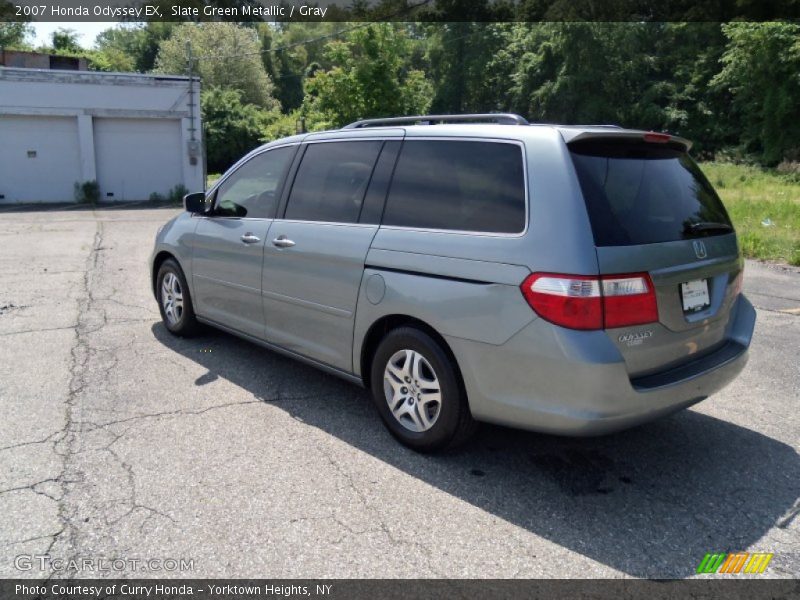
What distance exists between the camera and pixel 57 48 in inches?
2518

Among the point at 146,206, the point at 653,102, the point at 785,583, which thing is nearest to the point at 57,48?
the point at 146,206

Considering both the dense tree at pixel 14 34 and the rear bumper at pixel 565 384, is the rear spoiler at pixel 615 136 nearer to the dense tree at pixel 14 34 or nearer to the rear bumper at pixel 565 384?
the rear bumper at pixel 565 384

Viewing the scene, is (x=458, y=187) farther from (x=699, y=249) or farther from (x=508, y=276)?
(x=699, y=249)

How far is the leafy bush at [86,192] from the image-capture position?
24.4 meters

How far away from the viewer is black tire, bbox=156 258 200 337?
5871 millimetres

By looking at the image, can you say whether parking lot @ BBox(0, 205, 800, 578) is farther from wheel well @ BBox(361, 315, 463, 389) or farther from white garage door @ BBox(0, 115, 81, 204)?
white garage door @ BBox(0, 115, 81, 204)

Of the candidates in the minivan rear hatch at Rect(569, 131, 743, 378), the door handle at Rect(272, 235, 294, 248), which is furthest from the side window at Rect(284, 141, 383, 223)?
the minivan rear hatch at Rect(569, 131, 743, 378)

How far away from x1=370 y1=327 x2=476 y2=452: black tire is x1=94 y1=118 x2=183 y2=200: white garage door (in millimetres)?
24161

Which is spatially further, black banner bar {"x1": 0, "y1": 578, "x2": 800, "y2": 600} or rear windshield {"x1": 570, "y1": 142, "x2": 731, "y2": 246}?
rear windshield {"x1": 570, "y1": 142, "x2": 731, "y2": 246}

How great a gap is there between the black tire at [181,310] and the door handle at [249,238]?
3.77 feet

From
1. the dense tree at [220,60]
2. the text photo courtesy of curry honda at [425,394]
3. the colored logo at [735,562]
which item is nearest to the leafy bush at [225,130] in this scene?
the dense tree at [220,60]

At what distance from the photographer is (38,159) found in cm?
2394

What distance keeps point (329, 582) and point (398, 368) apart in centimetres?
139

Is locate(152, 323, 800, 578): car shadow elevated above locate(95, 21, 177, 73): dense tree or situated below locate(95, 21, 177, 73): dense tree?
below
